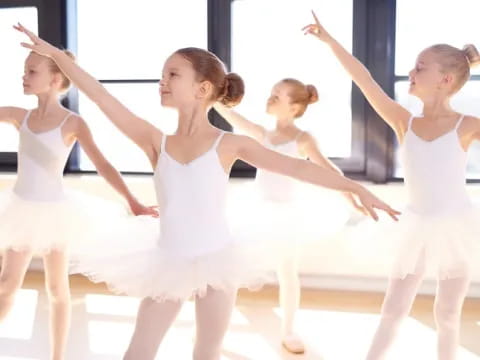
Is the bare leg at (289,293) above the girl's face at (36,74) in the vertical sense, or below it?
below

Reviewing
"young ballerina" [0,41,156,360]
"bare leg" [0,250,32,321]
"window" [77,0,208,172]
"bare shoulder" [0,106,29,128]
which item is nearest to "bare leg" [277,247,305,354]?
"young ballerina" [0,41,156,360]

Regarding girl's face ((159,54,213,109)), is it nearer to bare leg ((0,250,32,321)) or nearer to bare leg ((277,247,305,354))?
bare leg ((0,250,32,321))

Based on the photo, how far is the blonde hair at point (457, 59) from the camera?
1.91 meters

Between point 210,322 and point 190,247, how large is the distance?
19 centimetres

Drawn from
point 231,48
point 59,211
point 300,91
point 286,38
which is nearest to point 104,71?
point 231,48

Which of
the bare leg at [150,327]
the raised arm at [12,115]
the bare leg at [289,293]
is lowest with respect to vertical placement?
the bare leg at [289,293]

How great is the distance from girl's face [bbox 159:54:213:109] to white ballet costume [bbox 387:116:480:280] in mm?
731

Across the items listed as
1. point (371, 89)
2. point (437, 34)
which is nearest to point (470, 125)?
point (371, 89)

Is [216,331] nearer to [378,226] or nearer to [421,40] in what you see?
[378,226]

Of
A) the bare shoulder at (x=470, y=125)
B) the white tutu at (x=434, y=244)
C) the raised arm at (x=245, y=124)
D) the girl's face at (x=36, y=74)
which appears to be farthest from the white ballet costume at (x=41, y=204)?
the bare shoulder at (x=470, y=125)

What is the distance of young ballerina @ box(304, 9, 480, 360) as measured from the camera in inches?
70.5

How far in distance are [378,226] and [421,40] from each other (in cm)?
186

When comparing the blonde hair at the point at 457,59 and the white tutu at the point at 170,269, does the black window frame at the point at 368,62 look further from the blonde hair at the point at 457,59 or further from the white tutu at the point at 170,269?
the white tutu at the point at 170,269

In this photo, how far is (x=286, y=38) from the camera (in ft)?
11.8
